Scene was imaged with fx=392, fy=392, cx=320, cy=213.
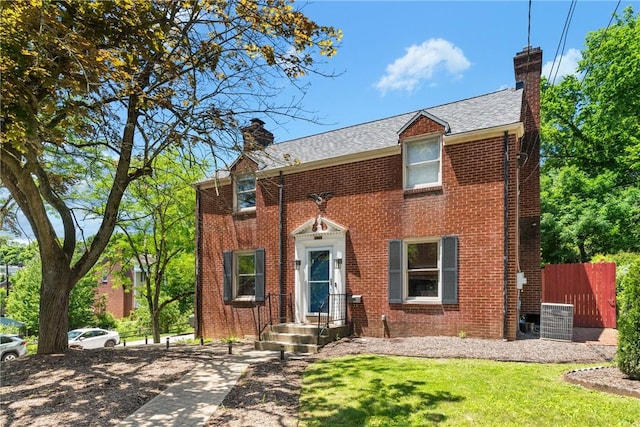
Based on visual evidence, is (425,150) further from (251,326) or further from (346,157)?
(251,326)

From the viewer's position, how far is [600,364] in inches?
265

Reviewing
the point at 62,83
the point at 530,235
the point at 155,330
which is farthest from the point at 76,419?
the point at 155,330

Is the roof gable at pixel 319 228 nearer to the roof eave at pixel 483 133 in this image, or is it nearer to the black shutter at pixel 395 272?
the black shutter at pixel 395 272

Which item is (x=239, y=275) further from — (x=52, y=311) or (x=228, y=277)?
(x=52, y=311)

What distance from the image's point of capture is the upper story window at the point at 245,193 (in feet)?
44.2

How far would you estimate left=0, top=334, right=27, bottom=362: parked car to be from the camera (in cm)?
1634

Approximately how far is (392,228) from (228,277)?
243 inches

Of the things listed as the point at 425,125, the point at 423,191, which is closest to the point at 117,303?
the point at 423,191

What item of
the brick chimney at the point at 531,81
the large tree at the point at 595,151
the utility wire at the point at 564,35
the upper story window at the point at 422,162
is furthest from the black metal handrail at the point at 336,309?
the large tree at the point at 595,151

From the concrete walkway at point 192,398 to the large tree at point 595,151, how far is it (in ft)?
55.8

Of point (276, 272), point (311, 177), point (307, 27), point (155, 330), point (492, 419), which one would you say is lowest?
point (155, 330)

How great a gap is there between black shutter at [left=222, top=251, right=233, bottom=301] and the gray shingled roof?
315 cm

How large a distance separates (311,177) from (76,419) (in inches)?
337

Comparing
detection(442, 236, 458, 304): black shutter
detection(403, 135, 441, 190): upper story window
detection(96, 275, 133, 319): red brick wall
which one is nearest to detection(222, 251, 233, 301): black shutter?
detection(403, 135, 441, 190): upper story window
